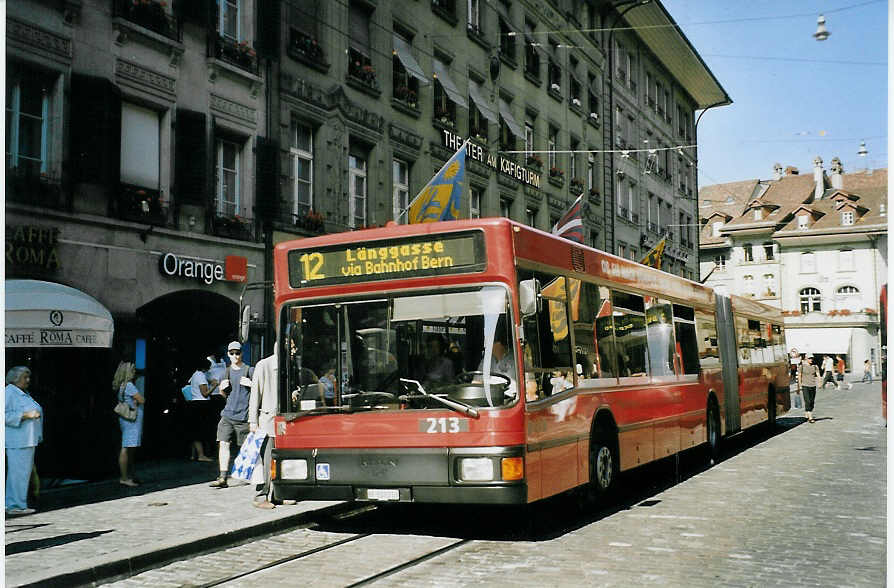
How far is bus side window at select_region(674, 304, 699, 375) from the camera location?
1323 centimetres

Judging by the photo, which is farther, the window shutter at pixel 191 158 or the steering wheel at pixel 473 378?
the window shutter at pixel 191 158

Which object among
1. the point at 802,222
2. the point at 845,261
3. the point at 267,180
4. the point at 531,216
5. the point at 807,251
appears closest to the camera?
the point at 267,180

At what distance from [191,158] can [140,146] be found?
3.35 ft

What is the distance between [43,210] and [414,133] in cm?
1165

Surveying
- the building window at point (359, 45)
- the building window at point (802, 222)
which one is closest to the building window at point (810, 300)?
the building window at point (802, 222)

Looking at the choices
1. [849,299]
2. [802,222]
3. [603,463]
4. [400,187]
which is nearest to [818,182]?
[802,222]

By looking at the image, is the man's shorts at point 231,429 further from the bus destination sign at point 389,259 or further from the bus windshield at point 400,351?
the bus destination sign at point 389,259

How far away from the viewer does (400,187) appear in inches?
889

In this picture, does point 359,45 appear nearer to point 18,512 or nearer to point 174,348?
point 174,348

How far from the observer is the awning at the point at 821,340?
57.7 metres

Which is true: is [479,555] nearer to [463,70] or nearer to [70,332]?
[70,332]

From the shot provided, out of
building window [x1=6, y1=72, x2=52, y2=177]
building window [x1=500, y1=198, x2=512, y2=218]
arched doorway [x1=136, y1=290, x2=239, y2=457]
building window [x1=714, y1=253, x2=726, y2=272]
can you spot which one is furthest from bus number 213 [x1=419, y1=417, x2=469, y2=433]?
building window [x1=714, y1=253, x2=726, y2=272]

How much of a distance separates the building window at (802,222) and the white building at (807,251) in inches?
3.4

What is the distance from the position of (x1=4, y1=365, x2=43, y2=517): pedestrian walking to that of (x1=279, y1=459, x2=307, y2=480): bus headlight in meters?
2.94
